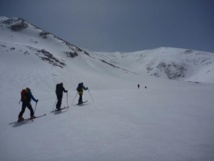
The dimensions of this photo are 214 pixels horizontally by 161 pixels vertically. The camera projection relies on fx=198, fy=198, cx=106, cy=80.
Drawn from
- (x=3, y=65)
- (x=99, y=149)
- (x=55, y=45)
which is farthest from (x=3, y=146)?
(x=55, y=45)

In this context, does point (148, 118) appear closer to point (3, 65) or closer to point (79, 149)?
point (79, 149)

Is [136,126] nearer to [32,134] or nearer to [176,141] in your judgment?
[176,141]

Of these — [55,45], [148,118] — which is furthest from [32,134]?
[55,45]

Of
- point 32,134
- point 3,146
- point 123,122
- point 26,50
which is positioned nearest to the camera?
point 3,146

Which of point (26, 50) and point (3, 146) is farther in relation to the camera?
point (26, 50)

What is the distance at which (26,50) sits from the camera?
256 feet

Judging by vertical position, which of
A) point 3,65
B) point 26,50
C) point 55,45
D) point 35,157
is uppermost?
point 55,45

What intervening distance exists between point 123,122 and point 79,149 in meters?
3.76

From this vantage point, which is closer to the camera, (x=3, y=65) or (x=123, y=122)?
(x=123, y=122)

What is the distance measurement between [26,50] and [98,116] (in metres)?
74.6

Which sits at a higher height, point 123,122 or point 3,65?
point 3,65

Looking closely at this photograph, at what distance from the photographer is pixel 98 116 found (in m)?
11.8

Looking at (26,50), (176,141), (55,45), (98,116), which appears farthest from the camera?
(55,45)

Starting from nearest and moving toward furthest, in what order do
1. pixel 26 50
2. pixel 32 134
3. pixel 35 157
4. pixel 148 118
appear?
1. pixel 35 157
2. pixel 32 134
3. pixel 148 118
4. pixel 26 50
